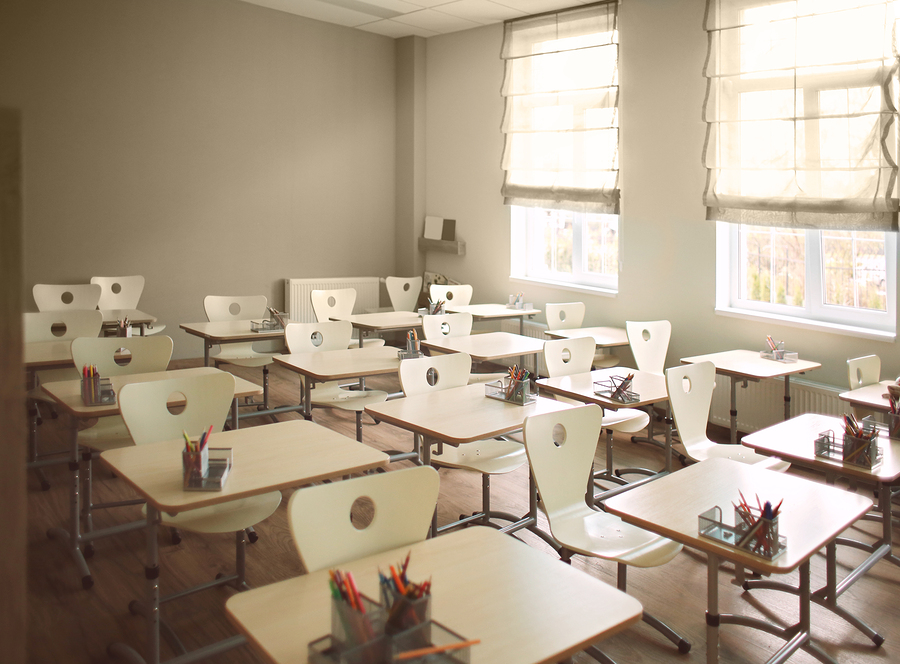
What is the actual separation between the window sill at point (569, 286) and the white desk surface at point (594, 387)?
228cm

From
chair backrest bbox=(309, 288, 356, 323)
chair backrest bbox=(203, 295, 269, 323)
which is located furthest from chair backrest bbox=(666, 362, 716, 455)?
chair backrest bbox=(203, 295, 269, 323)

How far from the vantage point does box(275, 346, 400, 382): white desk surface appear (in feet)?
13.1

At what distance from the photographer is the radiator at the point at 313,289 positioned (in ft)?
25.2

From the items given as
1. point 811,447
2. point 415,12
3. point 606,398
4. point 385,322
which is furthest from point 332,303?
point 811,447

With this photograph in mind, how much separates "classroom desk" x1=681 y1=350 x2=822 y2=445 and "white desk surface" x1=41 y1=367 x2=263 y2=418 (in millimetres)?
2694

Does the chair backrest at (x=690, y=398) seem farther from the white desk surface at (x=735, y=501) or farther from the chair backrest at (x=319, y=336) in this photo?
the chair backrest at (x=319, y=336)

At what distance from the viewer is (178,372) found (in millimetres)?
3723

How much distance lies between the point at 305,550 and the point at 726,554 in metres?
1.13

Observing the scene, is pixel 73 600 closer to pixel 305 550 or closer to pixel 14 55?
pixel 305 550

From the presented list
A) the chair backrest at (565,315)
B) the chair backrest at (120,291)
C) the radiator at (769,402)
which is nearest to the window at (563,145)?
the chair backrest at (565,315)

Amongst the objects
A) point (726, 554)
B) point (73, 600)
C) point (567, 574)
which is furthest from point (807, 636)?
point (73, 600)

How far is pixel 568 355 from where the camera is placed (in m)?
4.33

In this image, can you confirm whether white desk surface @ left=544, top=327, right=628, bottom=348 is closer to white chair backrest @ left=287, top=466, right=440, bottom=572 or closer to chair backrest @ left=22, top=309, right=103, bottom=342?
chair backrest @ left=22, top=309, right=103, bottom=342

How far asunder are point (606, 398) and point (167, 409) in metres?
2.03
